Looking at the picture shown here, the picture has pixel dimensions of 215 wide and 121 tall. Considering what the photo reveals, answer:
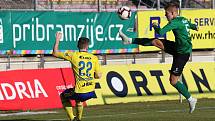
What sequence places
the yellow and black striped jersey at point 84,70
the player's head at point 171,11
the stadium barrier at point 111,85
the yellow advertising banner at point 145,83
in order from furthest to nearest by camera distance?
the yellow advertising banner at point 145,83 → the stadium barrier at point 111,85 → the player's head at point 171,11 → the yellow and black striped jersey at point 84,70

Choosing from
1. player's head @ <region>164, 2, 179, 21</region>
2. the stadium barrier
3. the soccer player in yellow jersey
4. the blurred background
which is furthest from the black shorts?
the blurred background

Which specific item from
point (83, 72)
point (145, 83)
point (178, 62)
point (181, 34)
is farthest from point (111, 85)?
point (83, 72)

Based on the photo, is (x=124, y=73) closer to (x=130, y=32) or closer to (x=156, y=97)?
(x=156, y=97)

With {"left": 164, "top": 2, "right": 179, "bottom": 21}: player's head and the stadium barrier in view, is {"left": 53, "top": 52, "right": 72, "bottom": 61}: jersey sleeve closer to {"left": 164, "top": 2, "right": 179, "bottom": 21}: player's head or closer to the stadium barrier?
{"left": 164, "top": 2, "right": 179, "bottom": 21}: player's head

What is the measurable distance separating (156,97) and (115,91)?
1666 mm

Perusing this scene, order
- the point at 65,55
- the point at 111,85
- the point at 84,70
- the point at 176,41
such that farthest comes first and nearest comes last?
the point at 111,85 < the point at 176,41 < the point at 65,55 < the point at 84,70

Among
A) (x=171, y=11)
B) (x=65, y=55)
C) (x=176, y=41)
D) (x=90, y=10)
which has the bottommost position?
(x=65, y=55)

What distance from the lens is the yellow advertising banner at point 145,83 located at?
78.9 ft

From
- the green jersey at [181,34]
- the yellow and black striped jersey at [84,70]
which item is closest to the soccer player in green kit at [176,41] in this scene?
the green jersey at [181,34]

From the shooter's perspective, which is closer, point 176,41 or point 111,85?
point 176,41

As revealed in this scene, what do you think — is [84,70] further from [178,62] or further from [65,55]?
[178,62]

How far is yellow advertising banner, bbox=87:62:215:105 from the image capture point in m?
24.0

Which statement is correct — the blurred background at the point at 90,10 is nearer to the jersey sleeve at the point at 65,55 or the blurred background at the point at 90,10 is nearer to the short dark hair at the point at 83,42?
the jersey sleeve at the point at 65,55

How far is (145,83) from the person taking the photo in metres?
24.8
